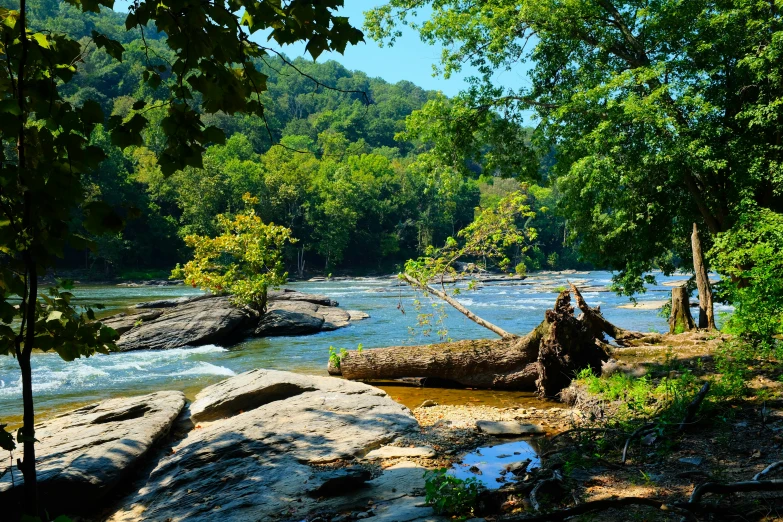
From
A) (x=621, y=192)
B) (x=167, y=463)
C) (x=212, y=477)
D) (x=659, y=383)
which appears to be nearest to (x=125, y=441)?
(x=167, y=463)

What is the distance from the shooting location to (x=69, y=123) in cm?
246

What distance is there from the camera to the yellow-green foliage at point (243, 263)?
65.6ft

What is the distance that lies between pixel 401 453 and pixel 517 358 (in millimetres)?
4403

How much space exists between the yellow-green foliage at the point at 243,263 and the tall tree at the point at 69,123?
17404mm

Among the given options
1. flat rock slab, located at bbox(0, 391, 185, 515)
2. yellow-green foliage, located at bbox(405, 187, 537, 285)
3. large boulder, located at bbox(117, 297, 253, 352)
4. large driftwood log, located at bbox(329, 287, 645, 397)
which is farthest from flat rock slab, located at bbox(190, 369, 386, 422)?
large boulder, located at bbox(117, 297, 253, 352)

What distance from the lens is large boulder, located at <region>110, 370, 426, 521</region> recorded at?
15.1ft

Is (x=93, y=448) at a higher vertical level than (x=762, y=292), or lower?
lower

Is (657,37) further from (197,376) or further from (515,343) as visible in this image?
(197,376)

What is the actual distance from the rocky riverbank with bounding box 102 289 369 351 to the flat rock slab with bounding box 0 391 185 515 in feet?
29.4

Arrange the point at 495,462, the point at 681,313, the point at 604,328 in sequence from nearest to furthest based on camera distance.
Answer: the point at 495,462 < the point at 604,328 < the point at 681,313

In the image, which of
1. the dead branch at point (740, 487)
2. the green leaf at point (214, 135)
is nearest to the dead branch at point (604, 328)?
the dead branch at point (740, 487)

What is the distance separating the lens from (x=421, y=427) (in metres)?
6.96

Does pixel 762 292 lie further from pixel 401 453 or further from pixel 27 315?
pixel 27 315

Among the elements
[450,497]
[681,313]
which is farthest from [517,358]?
[450,497]
